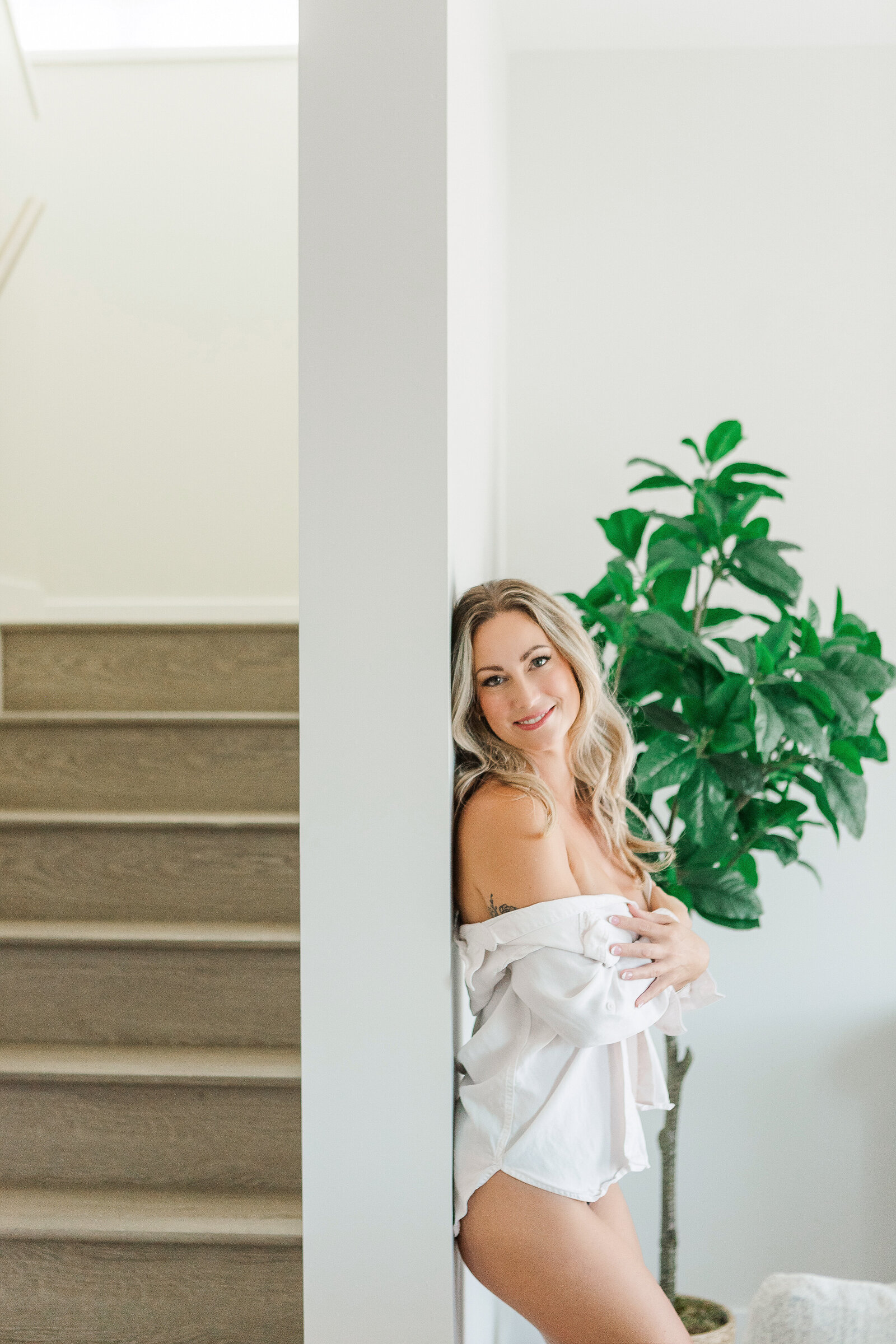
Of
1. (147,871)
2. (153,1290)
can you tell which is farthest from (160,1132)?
(147,871)

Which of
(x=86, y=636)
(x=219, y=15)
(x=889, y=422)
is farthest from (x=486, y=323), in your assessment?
(x=219, y=15)

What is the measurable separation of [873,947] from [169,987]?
1535mm

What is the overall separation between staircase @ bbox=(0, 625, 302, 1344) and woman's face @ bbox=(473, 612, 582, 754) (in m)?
0.91

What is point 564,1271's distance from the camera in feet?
3.77

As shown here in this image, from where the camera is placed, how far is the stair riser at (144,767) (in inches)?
90.8

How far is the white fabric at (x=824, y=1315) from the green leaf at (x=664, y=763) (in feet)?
2.67

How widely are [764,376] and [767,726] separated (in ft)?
3.86

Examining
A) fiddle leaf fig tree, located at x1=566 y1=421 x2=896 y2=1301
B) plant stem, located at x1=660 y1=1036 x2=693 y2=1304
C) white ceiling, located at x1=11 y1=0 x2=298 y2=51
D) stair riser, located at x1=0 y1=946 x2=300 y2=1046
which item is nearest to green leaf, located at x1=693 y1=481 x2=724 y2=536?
fiddle leaf fig tree, located at x1=566 y1=421 x2=896 y2=1301

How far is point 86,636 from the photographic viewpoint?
2.53 metres

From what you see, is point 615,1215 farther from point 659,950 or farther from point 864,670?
point 864,670

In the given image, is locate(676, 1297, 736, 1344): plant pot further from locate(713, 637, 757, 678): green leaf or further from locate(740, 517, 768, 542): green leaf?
locate(740, 517, 768, 542): green leaf

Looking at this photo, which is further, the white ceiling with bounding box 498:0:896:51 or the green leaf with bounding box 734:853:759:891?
the white ceiling with bounding box 498:0:896:51

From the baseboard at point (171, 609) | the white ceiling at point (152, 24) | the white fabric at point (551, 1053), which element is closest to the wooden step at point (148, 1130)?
the white fabric at point (551, 1053)

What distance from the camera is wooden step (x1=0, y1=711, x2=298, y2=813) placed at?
2303mm
